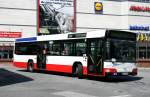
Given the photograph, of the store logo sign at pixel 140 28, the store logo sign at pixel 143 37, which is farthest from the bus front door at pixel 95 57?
the store logo sign at pixel 143 37

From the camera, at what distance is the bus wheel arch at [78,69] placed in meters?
23.8

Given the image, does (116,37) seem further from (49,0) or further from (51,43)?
(49,0)

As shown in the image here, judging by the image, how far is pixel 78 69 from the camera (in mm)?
24062

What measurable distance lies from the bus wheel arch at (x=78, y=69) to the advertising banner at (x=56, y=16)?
1349 inches

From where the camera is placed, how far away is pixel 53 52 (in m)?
27.2

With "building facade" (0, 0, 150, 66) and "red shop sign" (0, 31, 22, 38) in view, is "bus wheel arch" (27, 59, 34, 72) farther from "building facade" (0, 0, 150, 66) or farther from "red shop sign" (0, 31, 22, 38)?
"red shop sign" (0, 31, 22, 38)

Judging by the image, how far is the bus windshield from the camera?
21.7 metres

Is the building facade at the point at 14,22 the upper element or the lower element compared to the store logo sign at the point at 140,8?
lower

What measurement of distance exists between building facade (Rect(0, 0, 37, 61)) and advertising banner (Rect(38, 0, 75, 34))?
114 cm

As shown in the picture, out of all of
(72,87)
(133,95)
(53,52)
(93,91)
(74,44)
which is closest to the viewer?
(133,95)

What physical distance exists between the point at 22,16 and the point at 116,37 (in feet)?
122

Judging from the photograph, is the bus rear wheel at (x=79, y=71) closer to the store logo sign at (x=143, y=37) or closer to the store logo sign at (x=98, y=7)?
the store logo sign at (x=98, y=7)

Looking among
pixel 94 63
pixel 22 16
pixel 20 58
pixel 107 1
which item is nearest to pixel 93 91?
pixel 94 63

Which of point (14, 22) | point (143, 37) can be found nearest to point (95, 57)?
point (14, 22)
